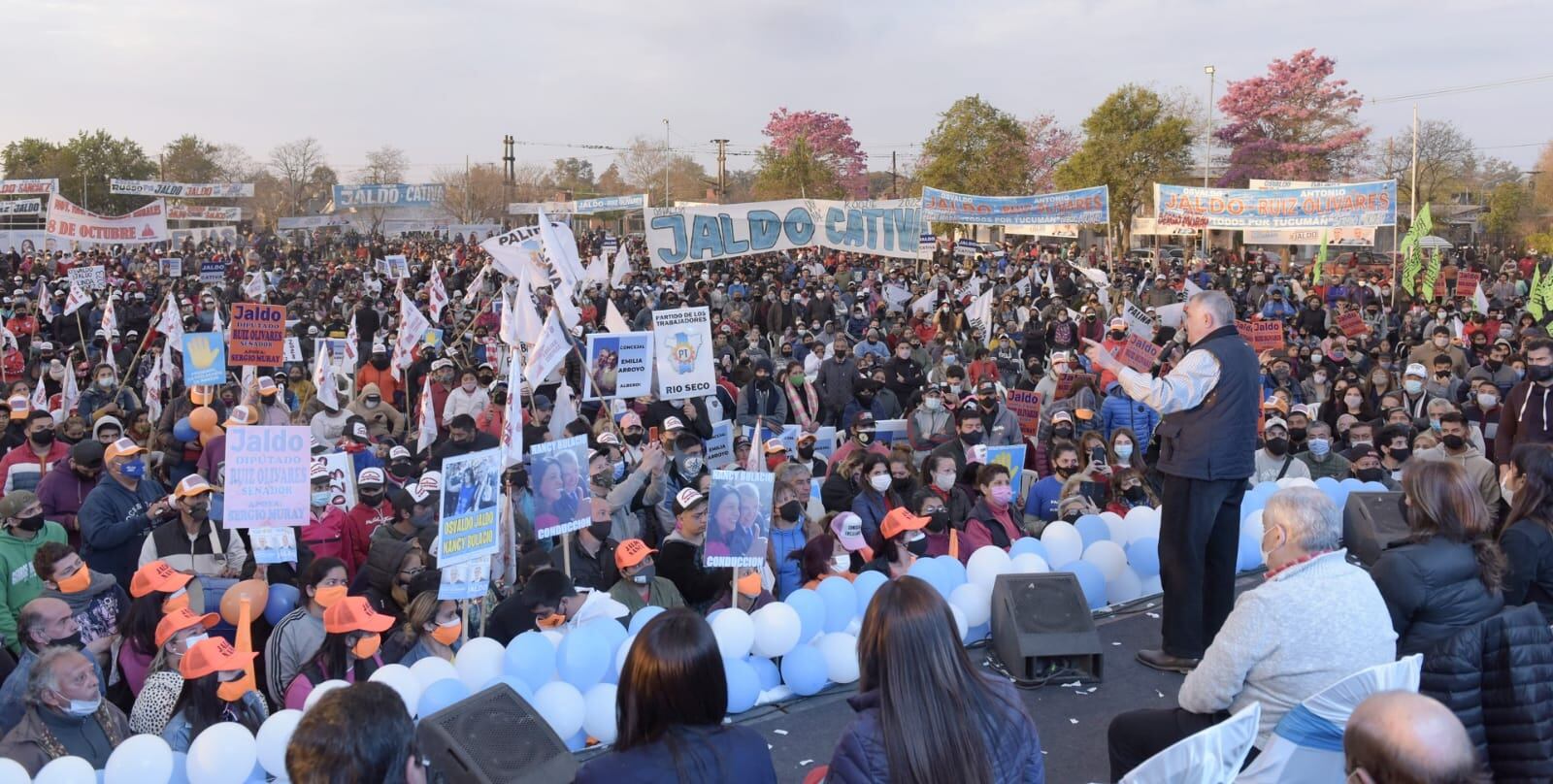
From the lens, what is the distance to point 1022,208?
29203mm

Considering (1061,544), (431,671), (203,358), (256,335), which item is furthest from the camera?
(256,335)

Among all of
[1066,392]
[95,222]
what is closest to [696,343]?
[1066,392]

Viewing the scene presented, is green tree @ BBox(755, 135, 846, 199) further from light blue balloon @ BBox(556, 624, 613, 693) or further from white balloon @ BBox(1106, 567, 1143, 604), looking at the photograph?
light blue balloon @ BBox(556, 624, 613, 693)

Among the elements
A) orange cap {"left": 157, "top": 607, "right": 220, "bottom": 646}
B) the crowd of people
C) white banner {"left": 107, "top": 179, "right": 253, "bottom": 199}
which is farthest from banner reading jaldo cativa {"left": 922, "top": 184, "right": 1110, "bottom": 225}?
white banner {"left": 107, "top": 179, "right": 253, "bottom": 199}

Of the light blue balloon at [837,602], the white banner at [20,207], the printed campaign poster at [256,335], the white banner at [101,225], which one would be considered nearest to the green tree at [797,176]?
the white banner at [101,225]

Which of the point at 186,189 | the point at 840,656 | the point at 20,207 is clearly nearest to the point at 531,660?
the point at 840,656

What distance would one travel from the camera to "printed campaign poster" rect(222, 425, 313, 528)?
674 centimetres

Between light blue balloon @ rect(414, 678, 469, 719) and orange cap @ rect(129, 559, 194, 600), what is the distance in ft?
4.73

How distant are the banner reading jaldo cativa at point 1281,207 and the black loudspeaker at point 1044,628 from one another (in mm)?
21688

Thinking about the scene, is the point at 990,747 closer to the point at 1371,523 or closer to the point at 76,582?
the point at 76,582

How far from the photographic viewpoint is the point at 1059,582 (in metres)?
6.16

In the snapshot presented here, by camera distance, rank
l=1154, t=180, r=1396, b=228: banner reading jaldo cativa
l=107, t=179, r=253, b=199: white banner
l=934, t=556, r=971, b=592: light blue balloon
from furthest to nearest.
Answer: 1. l=107, t=179, r=253, b=199: white banner
2. l=1154, t=180, r=1396, b=228: banner reading jaldo cativa
3. l=934, t=556, r=971, b=592: light blue balloon

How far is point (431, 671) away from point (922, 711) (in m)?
2.95

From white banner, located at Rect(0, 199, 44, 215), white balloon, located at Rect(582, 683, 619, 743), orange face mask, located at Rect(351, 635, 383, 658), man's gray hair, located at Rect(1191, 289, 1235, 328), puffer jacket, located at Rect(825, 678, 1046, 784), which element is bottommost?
white balloon, located at Rect(582, 683, 619, 743)
